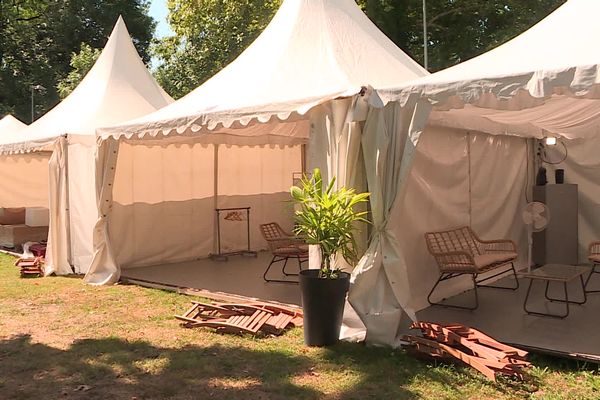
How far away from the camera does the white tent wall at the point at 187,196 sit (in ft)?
29.4

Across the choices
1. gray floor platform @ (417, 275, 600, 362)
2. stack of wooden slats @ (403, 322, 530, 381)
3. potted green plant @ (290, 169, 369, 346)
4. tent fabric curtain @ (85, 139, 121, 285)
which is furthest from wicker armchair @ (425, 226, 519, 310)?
tent fabric curtain @ (85, 139, 121, 285)

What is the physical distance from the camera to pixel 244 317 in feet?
18.1

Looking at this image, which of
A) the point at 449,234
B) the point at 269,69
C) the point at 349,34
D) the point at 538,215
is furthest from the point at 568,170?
the point at 269,69

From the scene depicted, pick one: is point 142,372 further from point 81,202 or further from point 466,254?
point 81,202

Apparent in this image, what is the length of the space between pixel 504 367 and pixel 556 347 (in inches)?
29.5

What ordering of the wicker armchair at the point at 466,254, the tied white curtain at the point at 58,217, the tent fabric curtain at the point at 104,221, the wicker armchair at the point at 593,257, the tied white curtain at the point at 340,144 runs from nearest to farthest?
the tied white curtain at the point at 340,144 < the wicker armchair at the point at 466,254 < the wicker armchair at the point at 593,257 < the tent fabric curtain at the point at 104,221 < the tied white curtain at the point at 58,217

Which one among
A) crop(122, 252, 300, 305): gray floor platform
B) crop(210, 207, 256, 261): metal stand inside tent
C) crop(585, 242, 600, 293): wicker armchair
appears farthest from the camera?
crop(210, 207, 256, 261): metal stand inside tent

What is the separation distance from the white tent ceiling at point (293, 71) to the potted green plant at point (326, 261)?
0.95 meters

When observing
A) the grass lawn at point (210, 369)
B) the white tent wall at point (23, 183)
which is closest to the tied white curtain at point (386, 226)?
the grass lawn at point (210, 369)


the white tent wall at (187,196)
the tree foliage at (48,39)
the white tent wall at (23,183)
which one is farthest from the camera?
the tree foliage at (48,39)

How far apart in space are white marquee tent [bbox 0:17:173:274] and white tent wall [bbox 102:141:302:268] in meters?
0.48

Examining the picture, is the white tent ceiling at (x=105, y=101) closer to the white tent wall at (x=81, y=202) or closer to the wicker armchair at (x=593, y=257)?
the white tent wall at (x=81, y=202)

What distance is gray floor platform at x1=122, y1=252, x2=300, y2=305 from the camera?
22.5 feet

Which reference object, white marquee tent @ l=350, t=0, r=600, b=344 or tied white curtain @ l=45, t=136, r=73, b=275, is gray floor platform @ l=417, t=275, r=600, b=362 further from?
tied white curtain @ l=45, t=136, r=73, b=275
